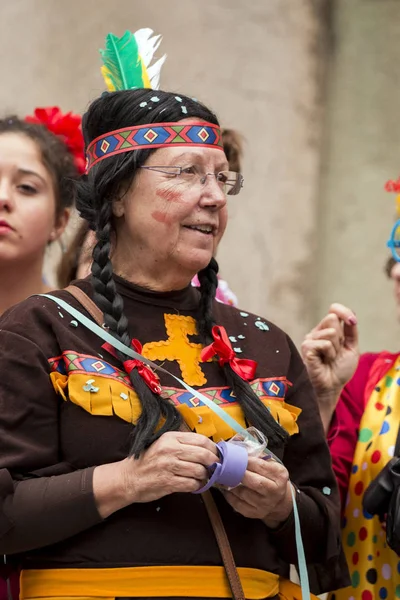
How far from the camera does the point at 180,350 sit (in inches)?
102

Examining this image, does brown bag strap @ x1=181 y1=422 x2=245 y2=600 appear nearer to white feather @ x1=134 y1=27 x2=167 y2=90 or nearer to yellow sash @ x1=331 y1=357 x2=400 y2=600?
yellow sash @ x1=331 y1=357 x2=400 y2=600

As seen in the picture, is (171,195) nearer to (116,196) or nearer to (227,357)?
(116,196)

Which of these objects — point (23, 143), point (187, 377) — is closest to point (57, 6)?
point (23, 143)

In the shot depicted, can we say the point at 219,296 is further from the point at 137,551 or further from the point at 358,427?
the point at 137,551

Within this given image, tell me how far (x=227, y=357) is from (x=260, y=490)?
0.35 m

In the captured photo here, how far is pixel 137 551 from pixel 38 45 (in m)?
3.40

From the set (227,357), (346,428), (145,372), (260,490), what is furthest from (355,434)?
(145,372)

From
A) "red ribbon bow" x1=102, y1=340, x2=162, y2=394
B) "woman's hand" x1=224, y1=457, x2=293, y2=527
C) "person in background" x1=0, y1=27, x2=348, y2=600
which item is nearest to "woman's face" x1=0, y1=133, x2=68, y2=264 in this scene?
"person in background" x1=0, y1=27, x2=348, y2=600

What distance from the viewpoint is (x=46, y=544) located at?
2.33m

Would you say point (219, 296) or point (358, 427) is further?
point (219, 296)

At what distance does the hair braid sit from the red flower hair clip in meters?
1.16

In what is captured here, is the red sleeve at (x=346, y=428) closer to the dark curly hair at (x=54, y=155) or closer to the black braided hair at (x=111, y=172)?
the black braided hair at (x=111, y=172)

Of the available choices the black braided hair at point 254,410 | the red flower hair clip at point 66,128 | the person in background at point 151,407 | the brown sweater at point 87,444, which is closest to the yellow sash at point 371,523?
the person in background at point 151,407

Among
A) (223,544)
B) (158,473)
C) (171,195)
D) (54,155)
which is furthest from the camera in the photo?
(54,155)
